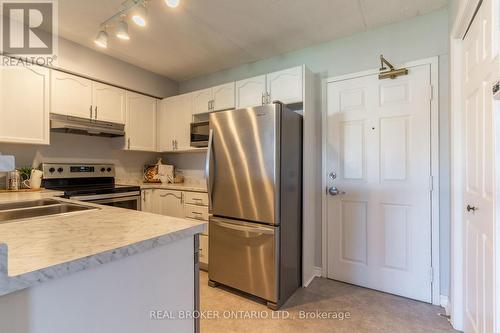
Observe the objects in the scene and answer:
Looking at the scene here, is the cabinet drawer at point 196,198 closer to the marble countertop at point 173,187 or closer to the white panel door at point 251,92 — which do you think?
the marble countertop at point 173,187

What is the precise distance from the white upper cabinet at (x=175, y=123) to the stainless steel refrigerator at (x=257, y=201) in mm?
1085

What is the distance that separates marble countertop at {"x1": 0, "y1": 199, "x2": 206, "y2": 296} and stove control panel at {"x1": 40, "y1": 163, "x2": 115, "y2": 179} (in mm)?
1914

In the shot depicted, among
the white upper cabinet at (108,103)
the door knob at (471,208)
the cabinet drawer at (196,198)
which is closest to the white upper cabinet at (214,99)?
the white upper cabinet at (108,103)

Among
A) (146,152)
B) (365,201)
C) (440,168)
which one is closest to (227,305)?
(365,201)

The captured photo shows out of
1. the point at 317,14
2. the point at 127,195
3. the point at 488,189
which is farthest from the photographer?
the point at 127,195

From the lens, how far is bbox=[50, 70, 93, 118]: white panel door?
2594mm

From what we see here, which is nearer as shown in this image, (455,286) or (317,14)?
(455,286)

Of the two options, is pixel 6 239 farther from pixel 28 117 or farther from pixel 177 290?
pixel 28 117

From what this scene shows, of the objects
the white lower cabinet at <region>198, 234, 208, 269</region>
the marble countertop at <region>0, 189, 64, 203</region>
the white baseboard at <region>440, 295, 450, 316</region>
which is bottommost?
the white baseboard at <region>440, 295, 450, 316</region>

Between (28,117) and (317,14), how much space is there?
2843 millimetres

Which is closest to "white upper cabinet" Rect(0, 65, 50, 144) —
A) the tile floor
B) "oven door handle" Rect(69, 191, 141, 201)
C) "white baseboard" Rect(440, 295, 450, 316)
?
"oven door handle" Rect(69, 191, 141, 201)

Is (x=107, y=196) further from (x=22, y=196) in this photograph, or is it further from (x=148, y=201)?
(x=22, y=196)

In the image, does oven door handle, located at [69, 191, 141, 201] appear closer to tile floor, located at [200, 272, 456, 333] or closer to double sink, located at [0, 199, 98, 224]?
double sink, located at [0, 199, 98, 224]

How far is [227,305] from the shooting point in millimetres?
2109
